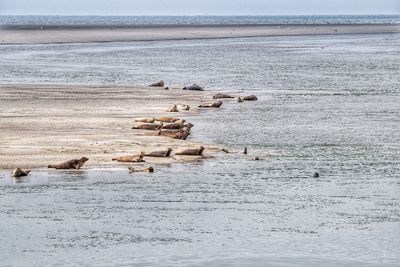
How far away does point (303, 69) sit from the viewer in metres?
72.9

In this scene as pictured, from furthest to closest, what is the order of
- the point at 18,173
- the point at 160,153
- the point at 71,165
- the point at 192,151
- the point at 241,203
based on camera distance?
the point at 192,151 < the point at 160,153 < the point at 71,165 < the point at 18,173 < the point at 241,203

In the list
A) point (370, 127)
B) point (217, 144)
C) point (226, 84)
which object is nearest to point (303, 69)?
point (226, 84)

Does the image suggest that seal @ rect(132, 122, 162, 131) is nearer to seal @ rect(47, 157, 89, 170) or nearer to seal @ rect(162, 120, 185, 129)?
seal @ rect(162, 120, 185, 129)

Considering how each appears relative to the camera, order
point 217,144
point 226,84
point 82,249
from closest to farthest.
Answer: point 82,249, point 217,144, point 226,84

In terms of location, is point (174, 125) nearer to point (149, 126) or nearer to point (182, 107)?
point (149, 126)

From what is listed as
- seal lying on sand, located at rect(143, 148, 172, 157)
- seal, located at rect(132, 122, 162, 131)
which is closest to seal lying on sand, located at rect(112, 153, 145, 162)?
seal lying on sand, located at rect(143, 148, 172, 157)

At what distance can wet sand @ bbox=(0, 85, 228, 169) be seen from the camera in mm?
28703

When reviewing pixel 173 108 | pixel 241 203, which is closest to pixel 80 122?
pixel 173 108

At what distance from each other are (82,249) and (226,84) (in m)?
40.8

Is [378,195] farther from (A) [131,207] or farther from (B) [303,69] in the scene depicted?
(B) [303,69]

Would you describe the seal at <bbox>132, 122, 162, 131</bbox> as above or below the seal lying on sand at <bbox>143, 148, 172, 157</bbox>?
above

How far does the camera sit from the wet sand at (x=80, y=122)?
2870 cm

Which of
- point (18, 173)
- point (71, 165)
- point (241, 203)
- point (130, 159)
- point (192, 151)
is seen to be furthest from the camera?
point (192, 151)

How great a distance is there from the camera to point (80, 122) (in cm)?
3662
